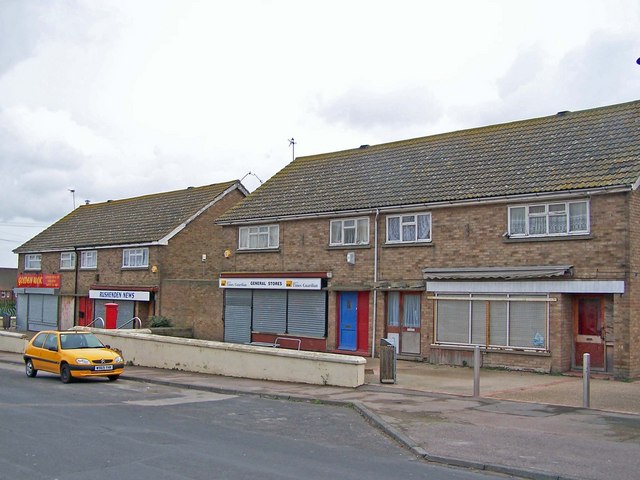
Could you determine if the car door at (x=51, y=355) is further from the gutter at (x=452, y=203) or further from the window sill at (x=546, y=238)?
the window sill at (x=546, y=238)

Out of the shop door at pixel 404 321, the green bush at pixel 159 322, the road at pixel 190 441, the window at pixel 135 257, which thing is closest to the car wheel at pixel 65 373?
the road at pixel 190 441

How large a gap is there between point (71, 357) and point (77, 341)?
105 centimetres

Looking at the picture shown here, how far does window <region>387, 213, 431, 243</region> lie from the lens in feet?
72.9

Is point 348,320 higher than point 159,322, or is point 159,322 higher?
point 348,320

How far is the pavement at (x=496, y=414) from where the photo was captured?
30.8 ft

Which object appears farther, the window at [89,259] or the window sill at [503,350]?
the window at [89,259]

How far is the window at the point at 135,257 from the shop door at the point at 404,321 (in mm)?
14769

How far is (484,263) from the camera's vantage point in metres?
20.6

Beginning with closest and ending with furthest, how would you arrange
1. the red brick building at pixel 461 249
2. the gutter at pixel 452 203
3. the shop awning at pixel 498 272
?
1. the gutter at pixel 452 203
2. the red brick building at pixel 461 249
3. the shop awning at pixel 498 272

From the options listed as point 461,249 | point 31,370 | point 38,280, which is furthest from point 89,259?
point 461,249

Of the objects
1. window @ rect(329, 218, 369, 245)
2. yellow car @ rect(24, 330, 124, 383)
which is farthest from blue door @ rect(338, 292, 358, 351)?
yellow car @ rect(24, 330, 124, 383)

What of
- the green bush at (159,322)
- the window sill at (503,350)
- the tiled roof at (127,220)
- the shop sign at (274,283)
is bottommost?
the window sill at (503,350)

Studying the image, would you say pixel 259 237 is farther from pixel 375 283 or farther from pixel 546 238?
pixel 546 238

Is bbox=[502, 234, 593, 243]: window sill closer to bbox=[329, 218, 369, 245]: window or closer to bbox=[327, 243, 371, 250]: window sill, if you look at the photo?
bbox=[327, 243, 371, 250]: window sill
